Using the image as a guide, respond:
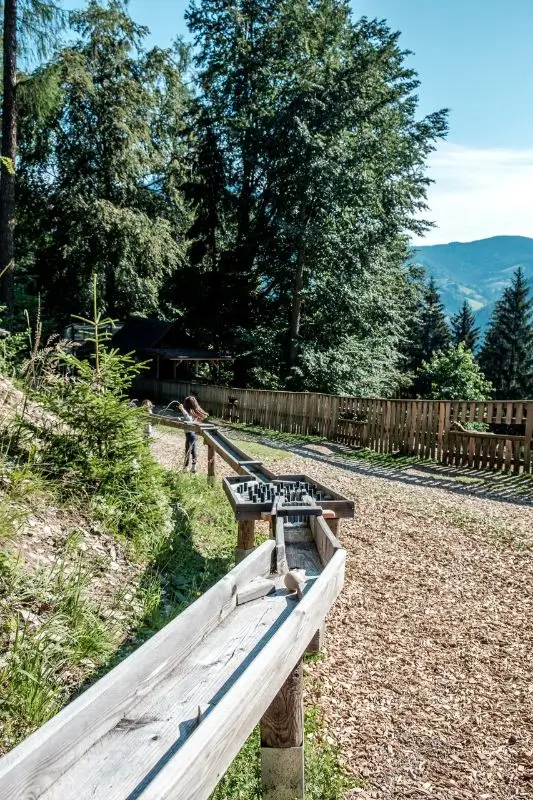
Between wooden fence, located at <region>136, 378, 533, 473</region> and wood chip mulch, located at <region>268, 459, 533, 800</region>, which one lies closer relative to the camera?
wood chip mulch, located at <region>268, 459, 533, 800</region>

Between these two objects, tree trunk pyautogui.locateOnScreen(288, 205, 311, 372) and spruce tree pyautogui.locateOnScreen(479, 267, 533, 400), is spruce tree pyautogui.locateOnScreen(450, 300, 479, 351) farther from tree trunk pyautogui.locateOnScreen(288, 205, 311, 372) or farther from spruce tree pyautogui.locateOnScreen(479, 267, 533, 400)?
tree trunk pyautogui.locateOnScreen(288, 205, 311, 372)

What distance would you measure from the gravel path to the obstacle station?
0.88 m

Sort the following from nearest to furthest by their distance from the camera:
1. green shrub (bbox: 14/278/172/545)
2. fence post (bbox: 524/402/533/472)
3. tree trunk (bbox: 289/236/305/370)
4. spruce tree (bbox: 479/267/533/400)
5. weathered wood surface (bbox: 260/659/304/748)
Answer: weathered wood surface (bbox: 260/659/304/748), green shrub (bbox: 14/278/172/545), fence post (bbox: 524/402/533/472), tree trunk (bbox: 289/236/305/370), spruce tree (bbox: 479/267/533/400)

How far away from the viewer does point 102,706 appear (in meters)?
1.91

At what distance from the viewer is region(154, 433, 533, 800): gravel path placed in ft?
10.8

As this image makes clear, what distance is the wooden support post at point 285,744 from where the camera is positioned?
109 inches

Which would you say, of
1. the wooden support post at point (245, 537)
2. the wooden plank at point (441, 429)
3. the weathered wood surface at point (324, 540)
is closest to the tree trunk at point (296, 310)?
the wooden plank at point (441, 429)

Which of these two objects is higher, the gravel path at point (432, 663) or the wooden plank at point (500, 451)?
the wooden plank at point (500, 451)

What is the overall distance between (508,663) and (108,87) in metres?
30.6

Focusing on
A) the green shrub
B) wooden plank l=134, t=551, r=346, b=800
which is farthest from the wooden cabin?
wooden plank l=134, t=551, r=346, b=800

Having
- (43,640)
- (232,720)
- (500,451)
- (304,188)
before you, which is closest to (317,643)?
(43,640)

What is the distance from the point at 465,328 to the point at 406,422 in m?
52.1

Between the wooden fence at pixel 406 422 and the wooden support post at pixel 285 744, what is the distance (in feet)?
34.3

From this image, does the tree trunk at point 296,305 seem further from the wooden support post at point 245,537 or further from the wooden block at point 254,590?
the wooden block at point 254,590
